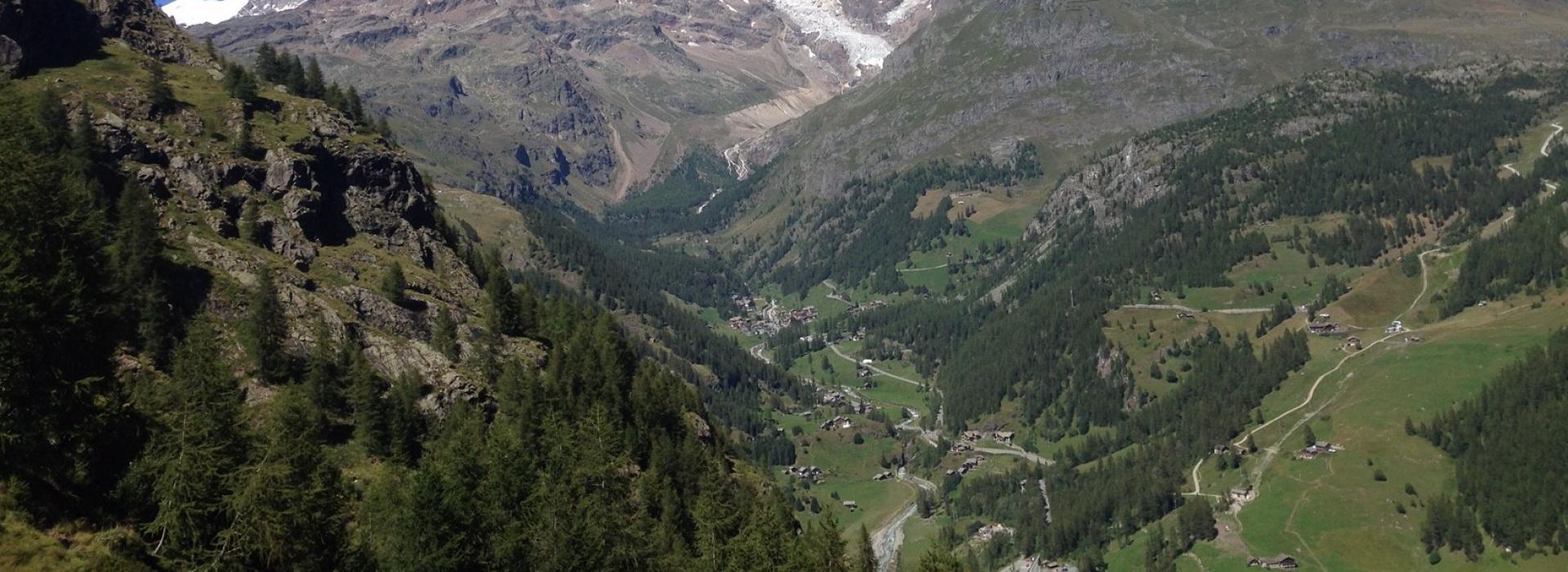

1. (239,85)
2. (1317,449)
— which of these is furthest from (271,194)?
(1317,449)

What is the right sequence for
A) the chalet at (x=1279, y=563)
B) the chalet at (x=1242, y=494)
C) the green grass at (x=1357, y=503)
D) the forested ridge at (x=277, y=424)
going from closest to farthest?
the forested ridge at (x=277, y=424), the green grass at (x=1357, y=503), the chalet at (x=1279, y=563), the chalet at (x=1242, y=494)

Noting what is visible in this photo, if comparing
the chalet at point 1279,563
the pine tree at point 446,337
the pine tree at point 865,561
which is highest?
the pine tree at point 865,561

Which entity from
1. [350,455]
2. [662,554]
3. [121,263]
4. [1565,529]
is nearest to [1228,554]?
[1565,529]

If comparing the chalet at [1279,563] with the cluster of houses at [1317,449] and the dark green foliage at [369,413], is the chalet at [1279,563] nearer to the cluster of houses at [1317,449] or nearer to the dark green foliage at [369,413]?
the cluster of houses at [1317,449]

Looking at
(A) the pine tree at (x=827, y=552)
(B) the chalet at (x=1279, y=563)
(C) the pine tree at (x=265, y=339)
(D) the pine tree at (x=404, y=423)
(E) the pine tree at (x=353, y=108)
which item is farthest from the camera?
(B) the chalet at (x=1279, y=563)

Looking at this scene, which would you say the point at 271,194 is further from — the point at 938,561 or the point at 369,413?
the point at 938,561

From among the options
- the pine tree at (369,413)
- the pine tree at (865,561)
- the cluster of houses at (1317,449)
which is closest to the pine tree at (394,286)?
the pine tree at (369,413)

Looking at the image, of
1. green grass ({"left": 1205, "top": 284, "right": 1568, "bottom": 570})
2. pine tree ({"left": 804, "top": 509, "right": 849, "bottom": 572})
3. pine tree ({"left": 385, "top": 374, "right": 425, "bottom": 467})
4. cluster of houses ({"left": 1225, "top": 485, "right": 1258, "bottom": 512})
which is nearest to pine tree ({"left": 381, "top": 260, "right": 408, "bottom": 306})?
pine tree ({"left": 385, "top": 374, "right": 425, "bottom": 467})

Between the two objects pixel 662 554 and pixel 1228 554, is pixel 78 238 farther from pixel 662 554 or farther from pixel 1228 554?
pixel 1228 554
